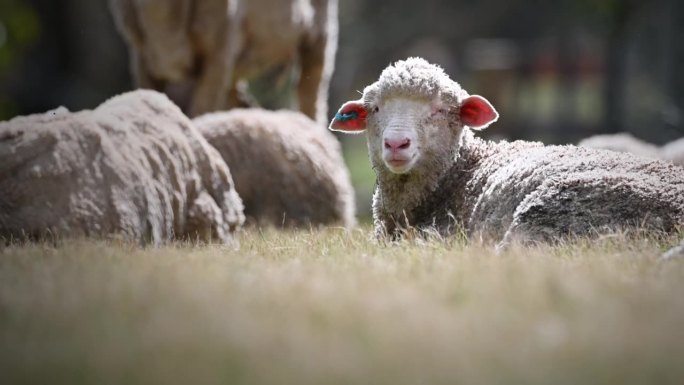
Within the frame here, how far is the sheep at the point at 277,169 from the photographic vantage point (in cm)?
1007

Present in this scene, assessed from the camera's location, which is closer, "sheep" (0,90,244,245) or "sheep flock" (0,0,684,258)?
"sheep flock" (0,0,684,258)

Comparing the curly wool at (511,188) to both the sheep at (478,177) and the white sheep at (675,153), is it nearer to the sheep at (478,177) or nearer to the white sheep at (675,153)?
the sheep at (478,177)

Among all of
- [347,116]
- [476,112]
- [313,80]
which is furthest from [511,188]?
[313,80]

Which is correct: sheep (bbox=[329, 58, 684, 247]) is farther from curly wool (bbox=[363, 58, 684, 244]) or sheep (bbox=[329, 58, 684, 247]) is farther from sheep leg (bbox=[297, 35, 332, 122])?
sheep leg (bbox=[297, 35, 332, 122])

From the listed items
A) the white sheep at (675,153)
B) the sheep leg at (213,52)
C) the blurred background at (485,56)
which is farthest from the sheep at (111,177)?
the blurred background at (485,56)

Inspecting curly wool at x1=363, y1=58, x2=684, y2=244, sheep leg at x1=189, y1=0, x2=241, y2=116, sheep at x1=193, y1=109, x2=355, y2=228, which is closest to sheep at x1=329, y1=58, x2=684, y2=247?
curly wool at x1=363, y1=58, x2=684, y2=244

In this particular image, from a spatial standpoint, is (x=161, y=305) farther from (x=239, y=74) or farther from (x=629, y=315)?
(x=239, y=74)

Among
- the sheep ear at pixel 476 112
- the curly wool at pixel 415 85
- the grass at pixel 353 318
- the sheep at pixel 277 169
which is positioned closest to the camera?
the grass at pixel 353 318

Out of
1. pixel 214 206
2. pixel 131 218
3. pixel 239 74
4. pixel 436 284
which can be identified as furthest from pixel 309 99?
pixel 436 284

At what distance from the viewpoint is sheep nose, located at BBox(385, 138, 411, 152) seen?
7.29 meters

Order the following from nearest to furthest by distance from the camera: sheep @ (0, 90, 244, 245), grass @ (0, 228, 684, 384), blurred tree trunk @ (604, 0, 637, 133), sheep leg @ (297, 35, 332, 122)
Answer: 1. grass @ (0, 228, 684, 384)
2. sheep @ (0, 90, 244, 245)
3. sheep leg @ (297, 35, 332, 122)
4. blurred tree trunk @ (604, 0, 637, 133)

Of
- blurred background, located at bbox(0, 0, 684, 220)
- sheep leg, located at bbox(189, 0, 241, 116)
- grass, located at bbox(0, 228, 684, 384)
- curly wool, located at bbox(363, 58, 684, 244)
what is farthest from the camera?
blurred background, located at bbox(0, 0, 684, 220)

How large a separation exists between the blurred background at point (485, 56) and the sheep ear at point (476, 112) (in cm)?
692

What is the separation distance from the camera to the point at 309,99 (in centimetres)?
1447
